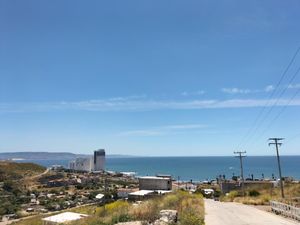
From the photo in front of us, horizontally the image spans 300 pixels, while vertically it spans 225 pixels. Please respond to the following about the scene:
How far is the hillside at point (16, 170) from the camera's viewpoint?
124 m

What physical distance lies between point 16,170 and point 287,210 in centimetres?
13235

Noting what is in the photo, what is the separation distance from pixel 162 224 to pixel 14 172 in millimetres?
129168

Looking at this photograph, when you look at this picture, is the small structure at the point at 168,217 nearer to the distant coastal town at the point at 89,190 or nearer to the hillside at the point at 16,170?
the distant coastal town at the point at 89,190

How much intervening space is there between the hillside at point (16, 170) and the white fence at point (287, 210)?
343ft

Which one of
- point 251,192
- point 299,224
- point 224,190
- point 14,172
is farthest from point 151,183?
point 14,172

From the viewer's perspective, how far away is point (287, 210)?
2258cm

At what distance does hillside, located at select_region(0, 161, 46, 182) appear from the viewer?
123812 mm

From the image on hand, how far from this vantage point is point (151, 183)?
71.9 metres

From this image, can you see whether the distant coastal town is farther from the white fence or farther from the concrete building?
the white fence

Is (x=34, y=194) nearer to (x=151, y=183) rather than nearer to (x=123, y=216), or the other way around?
(x=151, y=183)

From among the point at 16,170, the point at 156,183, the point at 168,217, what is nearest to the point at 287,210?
the point at 168,217

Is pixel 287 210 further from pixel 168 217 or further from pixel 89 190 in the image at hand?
pixel 89 190

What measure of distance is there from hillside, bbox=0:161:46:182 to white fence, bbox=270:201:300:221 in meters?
104

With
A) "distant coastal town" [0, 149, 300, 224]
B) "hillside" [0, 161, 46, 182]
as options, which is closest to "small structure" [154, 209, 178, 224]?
"distant coastal town" [0, 149, 300, 224]
